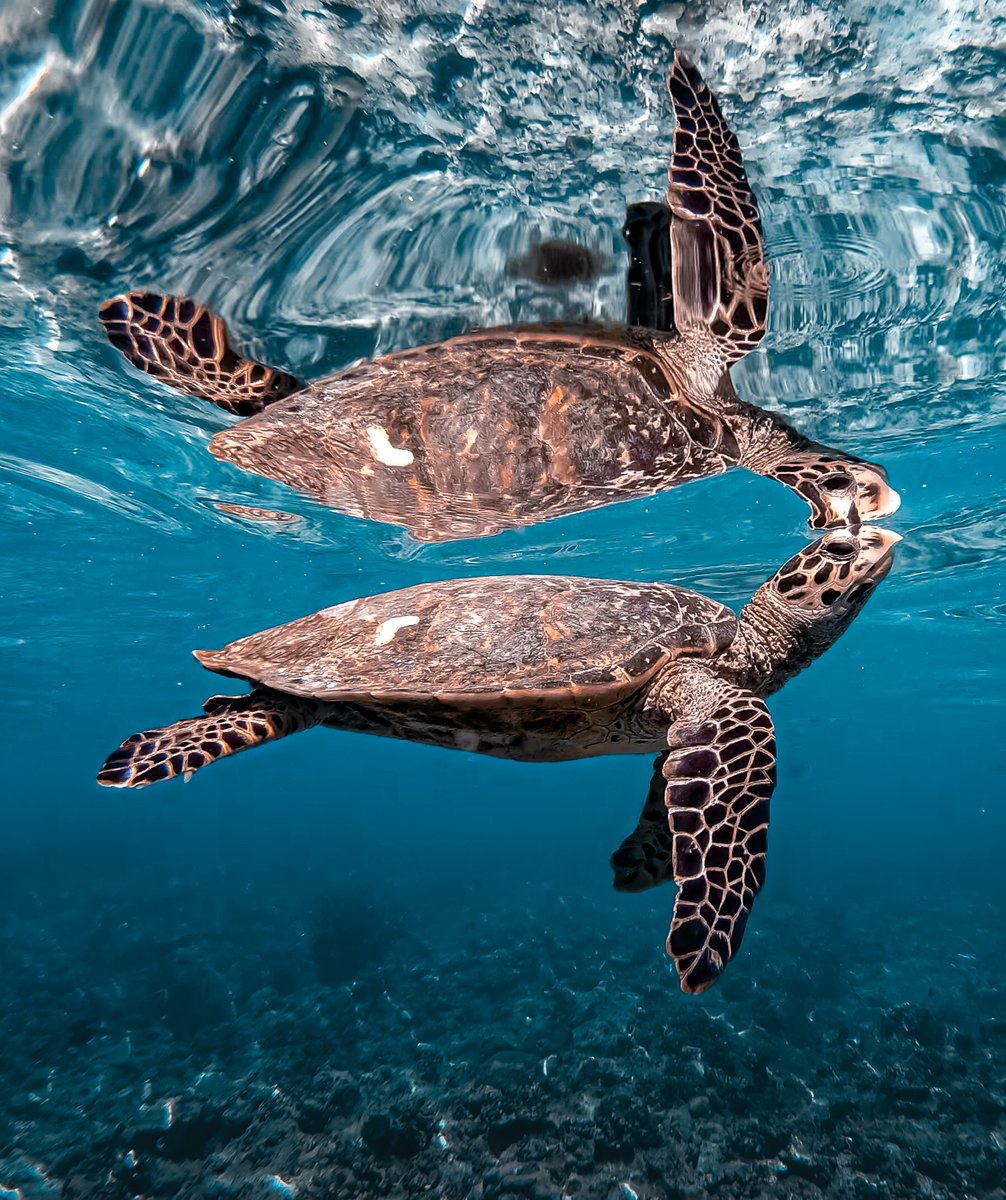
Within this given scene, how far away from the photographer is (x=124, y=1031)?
1359cm

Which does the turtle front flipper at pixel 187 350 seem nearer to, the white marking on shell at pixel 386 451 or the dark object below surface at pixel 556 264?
the white marking on shell at pixel 386 451

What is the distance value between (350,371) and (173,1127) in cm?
1065

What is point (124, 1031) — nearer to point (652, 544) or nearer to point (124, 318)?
point (124, 318)

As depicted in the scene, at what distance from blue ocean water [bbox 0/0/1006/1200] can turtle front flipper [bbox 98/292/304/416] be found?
0.95ft

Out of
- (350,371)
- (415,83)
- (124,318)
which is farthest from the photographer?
(350,371)

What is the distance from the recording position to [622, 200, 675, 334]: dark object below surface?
6.08 metres

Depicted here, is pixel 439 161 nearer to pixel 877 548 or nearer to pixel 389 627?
pixel 389 627

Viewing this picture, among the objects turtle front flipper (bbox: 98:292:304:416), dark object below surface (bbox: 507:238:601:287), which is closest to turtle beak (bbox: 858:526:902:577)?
dark object below surface (bbox: 507:238:601:287)

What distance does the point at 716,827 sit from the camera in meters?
4.16

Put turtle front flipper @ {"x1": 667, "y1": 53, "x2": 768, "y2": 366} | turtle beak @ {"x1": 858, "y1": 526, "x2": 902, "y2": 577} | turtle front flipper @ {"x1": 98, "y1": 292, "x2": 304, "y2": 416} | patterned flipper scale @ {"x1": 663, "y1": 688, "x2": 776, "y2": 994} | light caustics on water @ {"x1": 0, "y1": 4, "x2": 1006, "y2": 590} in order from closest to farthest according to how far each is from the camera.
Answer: patterned flipper scale @ {"x1": 663, "y1": 688, "x2": 776, "y2": 994}, turtle front flipper @ {"x1": 667, "y1": 53, "x2": 768, "y2": 366}, light caustics on water @ {"x1": 0, "y1": 4, "x2": 1006, "y2": 590}, turtle beak @ {"x1": 858, "y1": 526, "x2": 902, "y2": 577}, turtle front flipper @ {"x1": 98, "y1": 292, "x2": 304, "y2": 416}

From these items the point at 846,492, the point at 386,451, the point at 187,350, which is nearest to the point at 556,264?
the point at 386,451

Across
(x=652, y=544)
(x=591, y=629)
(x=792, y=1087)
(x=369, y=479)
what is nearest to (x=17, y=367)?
(x=369, y=479)

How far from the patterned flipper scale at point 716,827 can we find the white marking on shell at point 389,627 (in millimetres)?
2304

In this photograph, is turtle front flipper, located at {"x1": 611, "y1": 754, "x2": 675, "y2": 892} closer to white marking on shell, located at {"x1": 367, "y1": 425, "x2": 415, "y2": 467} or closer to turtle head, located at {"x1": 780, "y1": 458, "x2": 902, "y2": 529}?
turtle head, located at {"x1": 780, "y1": 458, "x2": 902, "y2": 529}
